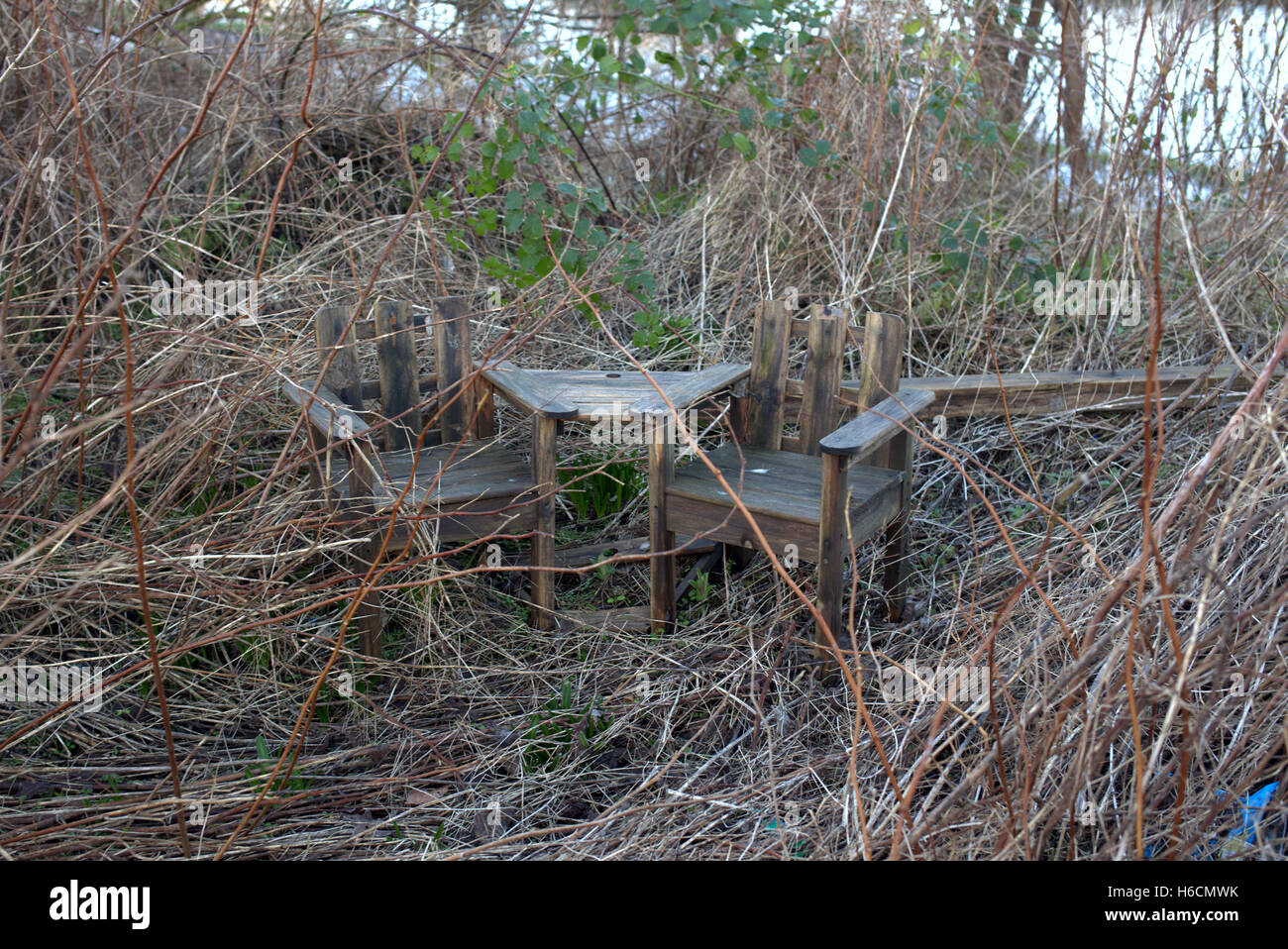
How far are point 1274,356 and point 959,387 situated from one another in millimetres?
2459

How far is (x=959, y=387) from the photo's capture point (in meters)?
4.09

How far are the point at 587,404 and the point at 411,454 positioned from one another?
0.74 m

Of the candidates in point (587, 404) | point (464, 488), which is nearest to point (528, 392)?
point (587, 404)

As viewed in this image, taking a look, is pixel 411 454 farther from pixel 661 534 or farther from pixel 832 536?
pixel 832 536

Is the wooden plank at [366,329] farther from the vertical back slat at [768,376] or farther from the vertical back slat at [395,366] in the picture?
the vertical back slat at [768,376]

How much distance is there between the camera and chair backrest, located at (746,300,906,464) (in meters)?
3.37

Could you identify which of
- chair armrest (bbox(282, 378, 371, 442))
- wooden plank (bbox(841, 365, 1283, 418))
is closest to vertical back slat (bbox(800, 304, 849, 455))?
wooden plank (bbox(841, 365, 1283, 418))

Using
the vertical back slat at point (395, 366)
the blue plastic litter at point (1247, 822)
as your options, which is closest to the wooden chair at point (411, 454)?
the vertical back slat at point (395, 366)

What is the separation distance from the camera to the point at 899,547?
11.5ft

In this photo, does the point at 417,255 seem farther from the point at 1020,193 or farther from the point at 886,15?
the point at 1020,193

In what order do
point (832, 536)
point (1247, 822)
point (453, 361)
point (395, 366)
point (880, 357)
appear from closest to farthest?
1. point (1247, 822)
2. point (832, 536)
3. point (880, 357)
4. point (395, 366)
5. point (453, 361)

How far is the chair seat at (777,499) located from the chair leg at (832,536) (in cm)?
4

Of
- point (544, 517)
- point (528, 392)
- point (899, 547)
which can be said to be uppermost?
point (528, 392)

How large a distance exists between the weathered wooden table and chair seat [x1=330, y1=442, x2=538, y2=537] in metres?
0.08
